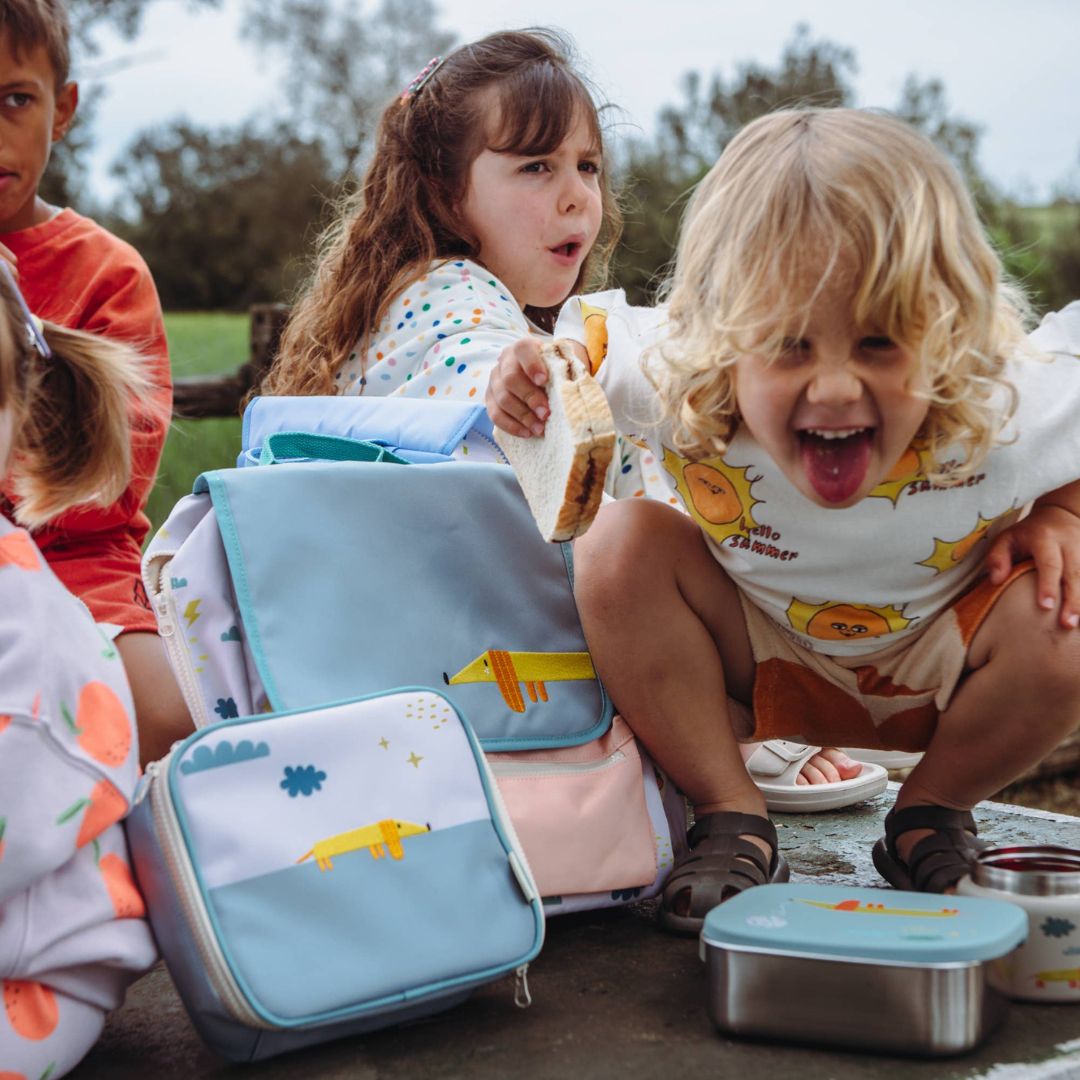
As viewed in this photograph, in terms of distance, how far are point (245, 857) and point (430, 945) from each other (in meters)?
0.22

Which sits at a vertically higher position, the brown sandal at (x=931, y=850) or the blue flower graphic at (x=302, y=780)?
the blue flower graphic at (x=302, y=780)

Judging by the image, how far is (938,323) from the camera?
1566mm

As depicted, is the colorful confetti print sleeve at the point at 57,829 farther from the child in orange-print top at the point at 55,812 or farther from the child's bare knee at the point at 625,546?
the child's bare knee at the point at 625,546

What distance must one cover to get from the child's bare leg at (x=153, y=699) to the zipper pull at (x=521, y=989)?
2.41 ft

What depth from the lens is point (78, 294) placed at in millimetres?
2502

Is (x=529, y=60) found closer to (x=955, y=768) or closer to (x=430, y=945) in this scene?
(x=955, y=768)

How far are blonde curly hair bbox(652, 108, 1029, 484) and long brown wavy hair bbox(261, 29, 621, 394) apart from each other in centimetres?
101

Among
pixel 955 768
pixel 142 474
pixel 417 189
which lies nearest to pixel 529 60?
pixel 417 189

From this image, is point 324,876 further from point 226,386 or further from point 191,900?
point 226,386

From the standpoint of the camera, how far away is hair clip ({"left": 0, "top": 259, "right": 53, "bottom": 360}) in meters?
1.60

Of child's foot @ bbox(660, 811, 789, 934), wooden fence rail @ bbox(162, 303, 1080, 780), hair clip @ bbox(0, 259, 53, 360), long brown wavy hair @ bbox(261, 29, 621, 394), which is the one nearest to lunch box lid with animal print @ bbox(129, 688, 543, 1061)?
child's foot @ bbox(660, 811, 789, 934)

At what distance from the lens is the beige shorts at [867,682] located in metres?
1.84

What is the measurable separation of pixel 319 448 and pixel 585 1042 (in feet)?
3.09

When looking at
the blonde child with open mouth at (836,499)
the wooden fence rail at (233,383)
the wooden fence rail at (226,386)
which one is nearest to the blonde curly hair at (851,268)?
the blonde child with open mouth at (836,499)
